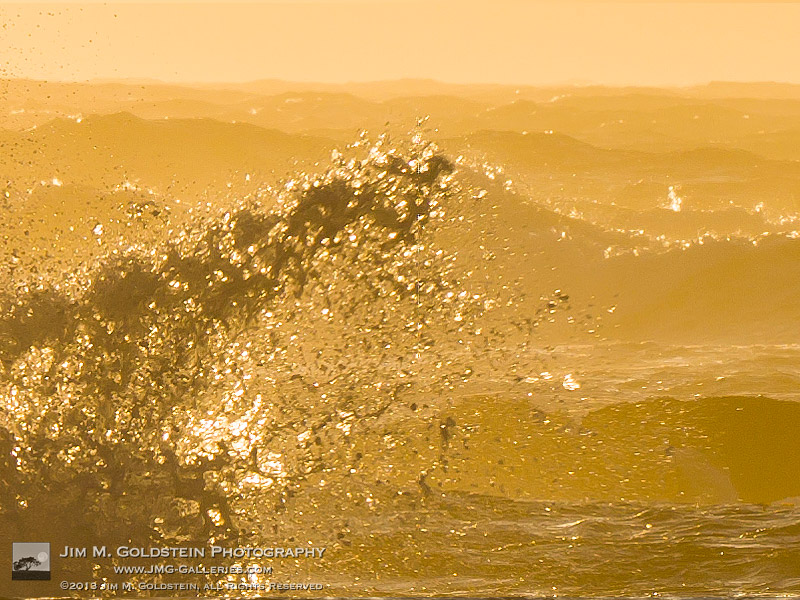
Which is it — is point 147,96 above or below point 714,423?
above

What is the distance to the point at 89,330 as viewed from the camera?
427cm

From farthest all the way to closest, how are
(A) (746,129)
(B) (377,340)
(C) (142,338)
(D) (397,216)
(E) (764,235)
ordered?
(E) (764,235) → (A) (746,129) → (B) (377,340) → (D) (397,216) → (C) (142,338)

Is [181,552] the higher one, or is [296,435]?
[296,435]

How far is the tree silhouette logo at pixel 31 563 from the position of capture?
3.94 meters

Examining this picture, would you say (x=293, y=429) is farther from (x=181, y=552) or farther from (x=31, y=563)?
(x=31, y=563)

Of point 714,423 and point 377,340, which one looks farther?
point 714,423

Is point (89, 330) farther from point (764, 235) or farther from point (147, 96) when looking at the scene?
point (764, 235)

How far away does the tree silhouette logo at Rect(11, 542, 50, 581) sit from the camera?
12.9 ft

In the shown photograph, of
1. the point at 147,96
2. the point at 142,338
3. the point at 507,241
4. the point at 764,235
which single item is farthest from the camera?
the point at 764,235

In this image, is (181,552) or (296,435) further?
(296,435)

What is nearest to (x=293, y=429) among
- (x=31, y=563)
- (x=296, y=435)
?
(x=296, y=435)

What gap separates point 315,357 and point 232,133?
5.40 meters

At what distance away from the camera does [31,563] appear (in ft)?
13.1

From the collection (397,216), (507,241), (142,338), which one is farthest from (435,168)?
(507,241)
